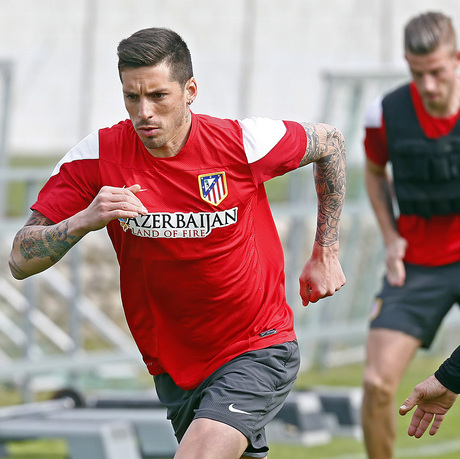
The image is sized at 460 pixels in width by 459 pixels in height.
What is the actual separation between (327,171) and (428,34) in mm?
1442

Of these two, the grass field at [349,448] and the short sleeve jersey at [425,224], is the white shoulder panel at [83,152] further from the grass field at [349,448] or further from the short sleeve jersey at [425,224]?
the grass field at [349,448]

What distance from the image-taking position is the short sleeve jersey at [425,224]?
6012mm

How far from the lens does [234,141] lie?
14.4ft

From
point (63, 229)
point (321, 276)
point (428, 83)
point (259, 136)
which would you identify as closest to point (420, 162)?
point (428, 83)

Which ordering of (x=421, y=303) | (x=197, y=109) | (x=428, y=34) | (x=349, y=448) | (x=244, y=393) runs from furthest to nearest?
(x=197, y=109)
(x=349, y=448)
(x=421, y=303)
(x=428, y=34)
(x=244, y=393)

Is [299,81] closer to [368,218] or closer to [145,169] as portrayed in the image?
[368,218]

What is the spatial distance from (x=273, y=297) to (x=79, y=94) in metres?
8.29

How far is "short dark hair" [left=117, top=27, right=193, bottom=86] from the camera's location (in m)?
4.11

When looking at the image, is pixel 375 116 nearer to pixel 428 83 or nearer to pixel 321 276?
pixel 428 83

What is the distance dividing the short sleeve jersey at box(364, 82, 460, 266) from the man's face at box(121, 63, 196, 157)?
2.14m


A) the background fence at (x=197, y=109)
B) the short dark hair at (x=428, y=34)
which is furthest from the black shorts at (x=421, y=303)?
the background fence at (x=197, y=109)

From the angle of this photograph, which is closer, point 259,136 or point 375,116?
point 259,136

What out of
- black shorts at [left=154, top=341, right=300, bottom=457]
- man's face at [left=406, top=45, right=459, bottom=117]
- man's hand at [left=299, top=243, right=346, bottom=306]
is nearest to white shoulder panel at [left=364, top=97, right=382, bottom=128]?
man's face at [left=406, top=45, right=459, bottom=117]

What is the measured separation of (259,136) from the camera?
4.42 meters
